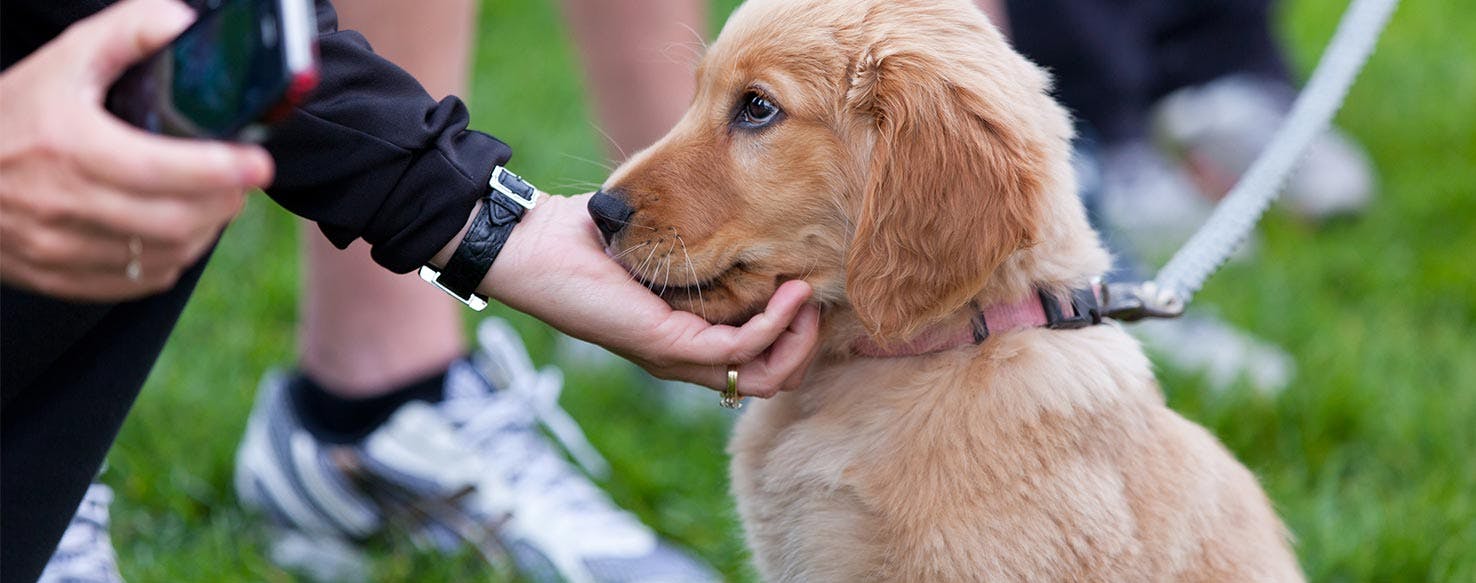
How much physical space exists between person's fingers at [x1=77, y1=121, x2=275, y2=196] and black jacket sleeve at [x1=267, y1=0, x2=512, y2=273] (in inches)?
21.9

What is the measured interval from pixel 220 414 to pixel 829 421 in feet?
5.87

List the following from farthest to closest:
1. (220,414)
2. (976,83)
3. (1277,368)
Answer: (1277,368), (220,414), (976,83)

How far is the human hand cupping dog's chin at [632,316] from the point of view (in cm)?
188

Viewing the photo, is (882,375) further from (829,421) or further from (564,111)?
(564,111)

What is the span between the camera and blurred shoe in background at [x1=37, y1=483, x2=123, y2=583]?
88.5 inches

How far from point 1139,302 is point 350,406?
1615 millimetres

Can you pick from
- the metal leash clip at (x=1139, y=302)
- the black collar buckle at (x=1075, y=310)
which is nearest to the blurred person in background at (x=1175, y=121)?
the metal leash clip at (x=1139, y=302)

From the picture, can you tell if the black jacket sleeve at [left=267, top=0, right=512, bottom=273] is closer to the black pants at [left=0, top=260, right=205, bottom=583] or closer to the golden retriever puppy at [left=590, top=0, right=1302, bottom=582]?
the golden retriever puppy at [left=590, top=0, right=1302, bottom=582]

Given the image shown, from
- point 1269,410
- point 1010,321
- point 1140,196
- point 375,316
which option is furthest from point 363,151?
point 1140,196

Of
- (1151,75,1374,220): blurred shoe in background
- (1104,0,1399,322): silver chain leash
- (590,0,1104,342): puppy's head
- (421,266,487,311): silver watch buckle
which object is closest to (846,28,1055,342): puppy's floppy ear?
(590,0,1104,342): puppy's head

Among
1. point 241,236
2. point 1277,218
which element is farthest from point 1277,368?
point 241,236

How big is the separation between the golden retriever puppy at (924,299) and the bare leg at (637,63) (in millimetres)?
1341

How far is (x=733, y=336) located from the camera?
1.86 metres

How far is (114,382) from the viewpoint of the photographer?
2.02m
